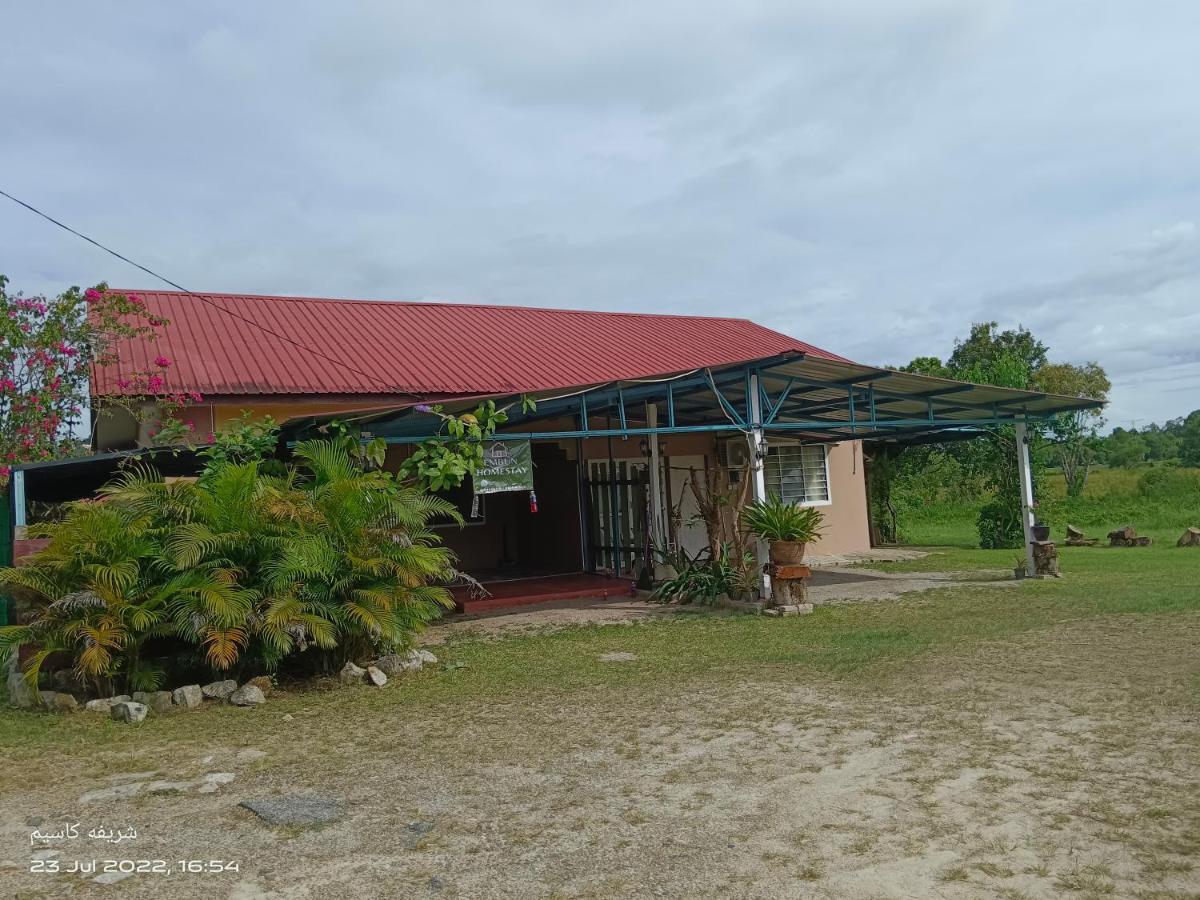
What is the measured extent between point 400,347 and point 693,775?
1178 cm

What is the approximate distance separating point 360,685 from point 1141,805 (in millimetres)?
5800

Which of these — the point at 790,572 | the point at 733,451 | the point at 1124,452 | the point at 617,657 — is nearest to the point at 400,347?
the point at 733,451

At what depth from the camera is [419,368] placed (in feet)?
49.3

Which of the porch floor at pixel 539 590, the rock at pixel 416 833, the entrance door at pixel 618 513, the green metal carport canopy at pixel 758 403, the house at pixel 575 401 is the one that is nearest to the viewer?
the rock at pixel 416 833

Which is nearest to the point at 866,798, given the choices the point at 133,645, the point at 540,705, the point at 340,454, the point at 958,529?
the point at 540,705

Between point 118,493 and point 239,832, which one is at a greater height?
point 118,493

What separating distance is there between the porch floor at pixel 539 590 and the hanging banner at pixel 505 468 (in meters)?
2.11

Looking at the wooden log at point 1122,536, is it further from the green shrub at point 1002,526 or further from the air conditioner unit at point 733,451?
the air conditioner unit at point 733,451

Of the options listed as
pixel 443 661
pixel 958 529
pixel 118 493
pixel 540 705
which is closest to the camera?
pixel 540 705

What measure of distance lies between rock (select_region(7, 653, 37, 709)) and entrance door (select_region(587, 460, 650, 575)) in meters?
8.30

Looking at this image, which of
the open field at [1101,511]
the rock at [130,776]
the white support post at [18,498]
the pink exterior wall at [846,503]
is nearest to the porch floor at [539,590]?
the white support post at [18,498]

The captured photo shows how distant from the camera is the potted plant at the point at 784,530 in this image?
1143cm

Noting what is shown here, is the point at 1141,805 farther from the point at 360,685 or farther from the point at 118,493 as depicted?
the point at 118,493

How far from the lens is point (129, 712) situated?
7.12 m
